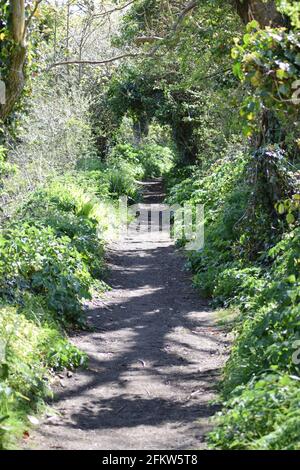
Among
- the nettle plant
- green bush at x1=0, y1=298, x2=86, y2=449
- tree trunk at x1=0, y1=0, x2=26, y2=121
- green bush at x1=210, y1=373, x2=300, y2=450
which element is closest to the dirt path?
green bush at x1=0, y1=298, x2=86, y2=449

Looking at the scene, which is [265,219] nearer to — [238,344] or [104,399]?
[238,344]

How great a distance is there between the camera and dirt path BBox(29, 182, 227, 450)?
5.57 meters

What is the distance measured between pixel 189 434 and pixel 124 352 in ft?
8.67

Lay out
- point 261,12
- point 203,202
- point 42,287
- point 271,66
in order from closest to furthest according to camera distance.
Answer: point 271,66
point 42,287
point 261,12
point 203,202

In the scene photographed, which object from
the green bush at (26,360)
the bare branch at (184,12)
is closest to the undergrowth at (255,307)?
the green bush at (26,360)

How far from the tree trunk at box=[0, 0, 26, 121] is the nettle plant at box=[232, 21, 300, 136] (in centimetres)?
393

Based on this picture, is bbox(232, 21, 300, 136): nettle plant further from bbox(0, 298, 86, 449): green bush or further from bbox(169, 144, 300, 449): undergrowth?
bbox(0, 298, 86, 449): green bush

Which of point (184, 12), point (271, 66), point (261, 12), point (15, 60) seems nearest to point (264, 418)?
point (271, 66)

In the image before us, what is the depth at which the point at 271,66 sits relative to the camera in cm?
604

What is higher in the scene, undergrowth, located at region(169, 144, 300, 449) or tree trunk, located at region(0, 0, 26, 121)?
tree trunk, located at region(0, 0, 26, 121)

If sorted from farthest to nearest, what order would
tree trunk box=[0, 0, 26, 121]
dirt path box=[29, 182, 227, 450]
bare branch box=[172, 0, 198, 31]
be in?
bare branch box=[172, 0, 198, 31] < tree trunk box=[0, 0, 26, 121] < dirt path box=[29, 182, 227, 450]

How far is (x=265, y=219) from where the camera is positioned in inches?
415

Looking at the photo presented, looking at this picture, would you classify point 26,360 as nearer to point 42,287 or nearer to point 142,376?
point 142,376

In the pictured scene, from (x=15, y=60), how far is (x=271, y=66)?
441 cm
